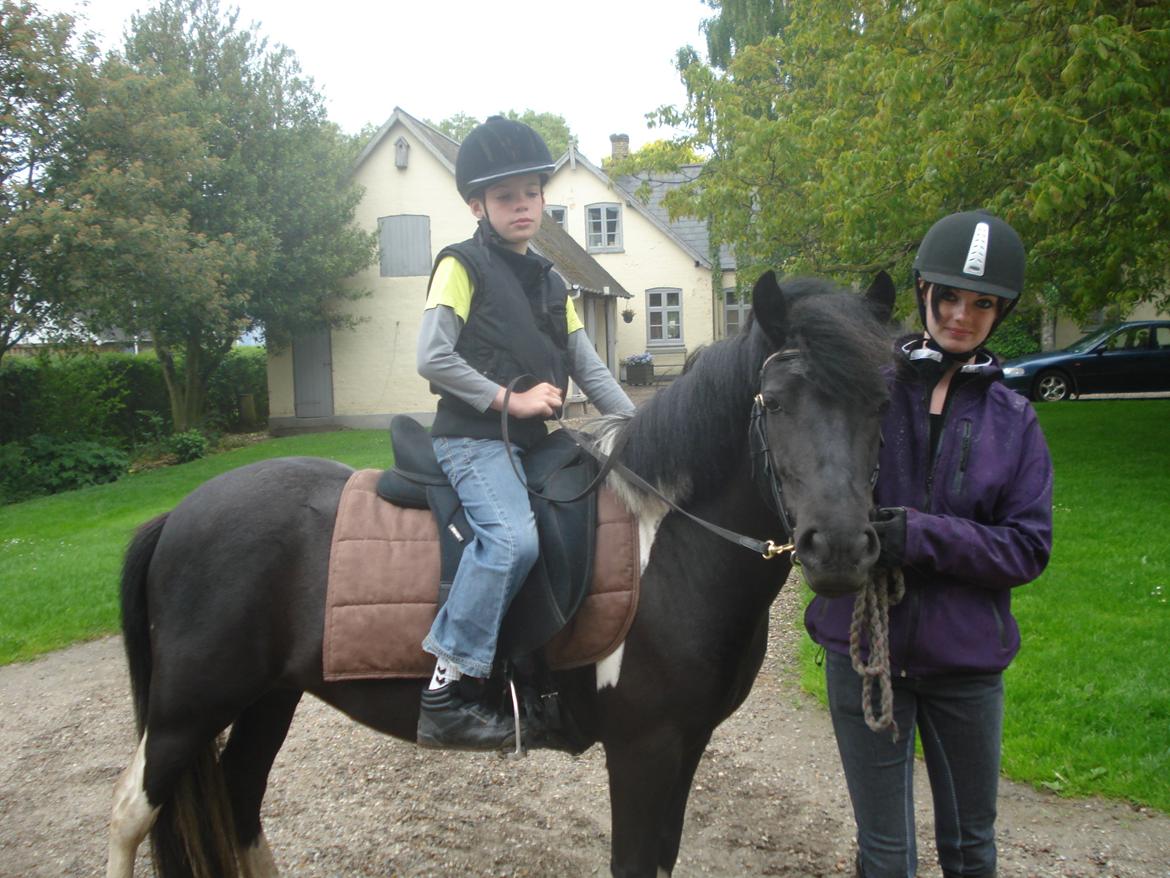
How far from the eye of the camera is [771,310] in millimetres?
2277

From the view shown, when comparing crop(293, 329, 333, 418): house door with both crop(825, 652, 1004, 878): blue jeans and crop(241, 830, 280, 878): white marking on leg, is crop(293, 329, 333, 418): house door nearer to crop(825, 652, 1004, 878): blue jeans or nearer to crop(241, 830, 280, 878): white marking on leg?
crop(241, 830, 280, 878): white marking on leg

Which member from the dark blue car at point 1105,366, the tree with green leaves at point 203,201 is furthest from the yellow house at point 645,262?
the dark blue car at point 1105,366

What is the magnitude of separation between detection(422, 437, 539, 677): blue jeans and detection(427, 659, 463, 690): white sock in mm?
43

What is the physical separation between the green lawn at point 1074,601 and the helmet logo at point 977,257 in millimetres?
2821

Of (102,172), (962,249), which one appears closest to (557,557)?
(962,249)

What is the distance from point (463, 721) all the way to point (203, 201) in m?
18.7

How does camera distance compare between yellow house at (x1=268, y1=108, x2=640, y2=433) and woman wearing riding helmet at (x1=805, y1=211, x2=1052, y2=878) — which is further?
yellow house at (x1=268, y1=108, x2=640, y2=433)

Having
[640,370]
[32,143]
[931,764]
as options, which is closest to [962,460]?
[931,764]

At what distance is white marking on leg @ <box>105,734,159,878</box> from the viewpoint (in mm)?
2908

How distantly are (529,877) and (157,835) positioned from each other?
1375 millimetres

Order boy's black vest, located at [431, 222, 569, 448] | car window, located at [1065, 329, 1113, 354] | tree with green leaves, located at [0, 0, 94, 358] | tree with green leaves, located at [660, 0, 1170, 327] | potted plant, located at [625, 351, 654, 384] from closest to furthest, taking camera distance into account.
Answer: boy's black vest, located at [431, 222, 569, 448] → tree with green leaves, located at [660, 0, 1170, 327] → tree with green leaves, located at [0, 0, 94, 358] → car window, located at [1065, 329, 1113, 354] → potted plant, located at [625, 351, 654, 384]

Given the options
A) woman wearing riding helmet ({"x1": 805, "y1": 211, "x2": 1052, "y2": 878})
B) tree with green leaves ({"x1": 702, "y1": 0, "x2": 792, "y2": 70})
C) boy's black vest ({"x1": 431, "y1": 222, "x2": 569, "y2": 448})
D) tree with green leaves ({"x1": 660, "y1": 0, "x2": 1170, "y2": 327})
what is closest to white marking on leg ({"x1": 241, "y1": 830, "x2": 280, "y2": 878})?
boy's black vest ({"x1": 431, "y1": 222, "x2": 569, "y2": 448})

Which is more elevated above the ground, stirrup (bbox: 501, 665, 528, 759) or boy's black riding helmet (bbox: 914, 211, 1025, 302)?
boy's black riding helmet (bbox: 914, 211, 1025, 302)

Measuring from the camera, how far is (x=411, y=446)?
3018mm
